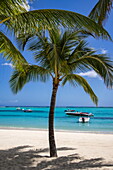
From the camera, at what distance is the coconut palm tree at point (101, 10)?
530 centimetres

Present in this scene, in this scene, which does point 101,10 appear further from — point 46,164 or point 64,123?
point 64,123

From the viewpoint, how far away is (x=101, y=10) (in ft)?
17.7

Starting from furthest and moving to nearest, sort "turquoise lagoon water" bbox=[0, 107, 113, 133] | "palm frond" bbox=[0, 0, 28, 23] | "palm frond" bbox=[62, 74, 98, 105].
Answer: "turquoise lagoon water" bbox=[0, 107, 113, 133]
"palm frond" bbox=[62, 74, 98, 105]
"palm frond" bbox=[0, 0, 28, 23]

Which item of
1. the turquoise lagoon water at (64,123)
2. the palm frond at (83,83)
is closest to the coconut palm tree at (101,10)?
the palm frond at (83,83)

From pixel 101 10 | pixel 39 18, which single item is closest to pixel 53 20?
pixel 39 18

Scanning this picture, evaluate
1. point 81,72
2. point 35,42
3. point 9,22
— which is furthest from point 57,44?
point 9,22

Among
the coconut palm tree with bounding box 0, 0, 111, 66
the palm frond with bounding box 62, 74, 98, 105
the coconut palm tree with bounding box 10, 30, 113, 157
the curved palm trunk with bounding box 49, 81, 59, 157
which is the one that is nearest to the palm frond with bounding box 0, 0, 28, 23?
the coconut palm tree with bounding box 0, 0, 111, 66

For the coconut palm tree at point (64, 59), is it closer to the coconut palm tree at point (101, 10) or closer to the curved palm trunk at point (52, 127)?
the curved palm trunk at point (52, 127)

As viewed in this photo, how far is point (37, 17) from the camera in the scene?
12.2 feet

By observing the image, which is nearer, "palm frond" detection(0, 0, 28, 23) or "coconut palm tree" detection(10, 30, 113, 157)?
"palm frond" detection(0, 0, 28, 23)

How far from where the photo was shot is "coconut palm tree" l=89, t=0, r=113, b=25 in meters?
5.30

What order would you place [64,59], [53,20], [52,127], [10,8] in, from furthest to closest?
[52,127]
[64,59]
[10,8]
[53,20]

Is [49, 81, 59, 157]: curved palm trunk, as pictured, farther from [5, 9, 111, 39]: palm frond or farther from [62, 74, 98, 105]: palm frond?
[5, 9, 111, 39]: palm frond

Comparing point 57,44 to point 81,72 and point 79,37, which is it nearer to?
point 79,37
